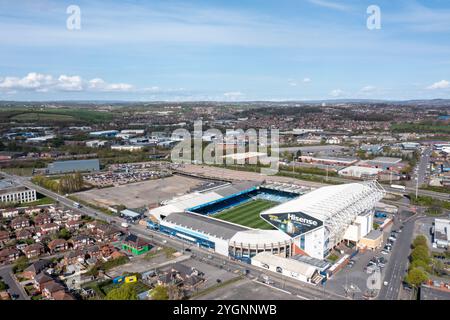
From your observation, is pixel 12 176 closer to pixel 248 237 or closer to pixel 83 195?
pixel 83 195

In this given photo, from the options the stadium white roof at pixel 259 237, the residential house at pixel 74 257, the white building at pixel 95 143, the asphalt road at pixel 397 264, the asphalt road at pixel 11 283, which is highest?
the white building at pixel 95 143

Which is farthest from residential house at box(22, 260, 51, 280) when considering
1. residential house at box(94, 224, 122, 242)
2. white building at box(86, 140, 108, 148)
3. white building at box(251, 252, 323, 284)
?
white building at box(86, 140, 108, 148)

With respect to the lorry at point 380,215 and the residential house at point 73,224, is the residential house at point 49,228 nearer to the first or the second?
the residential house at point 73,224

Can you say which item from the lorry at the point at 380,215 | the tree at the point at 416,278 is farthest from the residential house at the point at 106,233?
the lorry at the point at 380,215

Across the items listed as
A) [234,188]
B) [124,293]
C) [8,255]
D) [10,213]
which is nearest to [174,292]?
[124,293]

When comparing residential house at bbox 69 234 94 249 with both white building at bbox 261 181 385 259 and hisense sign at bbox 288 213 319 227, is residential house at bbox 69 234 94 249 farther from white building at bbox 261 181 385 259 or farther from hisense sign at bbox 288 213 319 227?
hisense sign at bbox 288 213 319 227

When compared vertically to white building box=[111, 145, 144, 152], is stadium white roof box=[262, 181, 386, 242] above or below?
below
